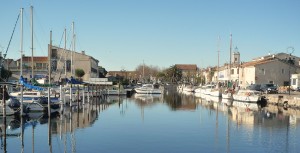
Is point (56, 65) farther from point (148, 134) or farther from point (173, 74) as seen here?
point (173, 74)

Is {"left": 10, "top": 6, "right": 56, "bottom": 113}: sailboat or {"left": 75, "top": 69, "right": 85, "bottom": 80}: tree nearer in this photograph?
{"left": 10, "top": 6, "right": 56, "bottom": 113}: sailboat

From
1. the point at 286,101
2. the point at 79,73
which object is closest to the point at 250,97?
the point at 286,101

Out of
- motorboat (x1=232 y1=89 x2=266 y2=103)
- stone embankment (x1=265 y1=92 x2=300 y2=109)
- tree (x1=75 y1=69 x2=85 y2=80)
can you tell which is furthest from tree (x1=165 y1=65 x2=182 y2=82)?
stone embankment (x1=265 y1=92 x2=300 y2=109)

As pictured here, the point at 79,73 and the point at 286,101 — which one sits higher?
the point at 79,73

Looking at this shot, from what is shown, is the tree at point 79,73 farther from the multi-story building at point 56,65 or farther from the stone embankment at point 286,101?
the stone embankment at point 286,101

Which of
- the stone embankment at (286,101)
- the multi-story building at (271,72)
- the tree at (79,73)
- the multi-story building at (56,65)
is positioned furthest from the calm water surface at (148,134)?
the multi-story building at (271,72)

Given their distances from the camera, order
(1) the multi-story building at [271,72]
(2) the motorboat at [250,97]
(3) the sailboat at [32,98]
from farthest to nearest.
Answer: (1) the multi-story building at [271,72]
(2) the motorboat at [250,97]
(3) the sailboat at [32,98]

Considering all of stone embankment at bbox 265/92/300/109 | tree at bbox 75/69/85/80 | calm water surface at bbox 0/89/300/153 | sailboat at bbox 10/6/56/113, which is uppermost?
tree at bbox 75/69/85/80

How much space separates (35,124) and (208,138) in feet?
48.9

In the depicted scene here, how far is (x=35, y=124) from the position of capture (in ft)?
107

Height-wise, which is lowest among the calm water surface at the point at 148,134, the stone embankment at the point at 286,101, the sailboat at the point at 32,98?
the calm water surface at the point at 148,134

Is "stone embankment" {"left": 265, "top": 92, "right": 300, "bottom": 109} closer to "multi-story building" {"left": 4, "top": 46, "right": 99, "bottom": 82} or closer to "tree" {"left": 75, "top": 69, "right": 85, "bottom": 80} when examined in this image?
"multi-story building" {"left": 4, "top": 46, "right": 99, "bottom": 82}

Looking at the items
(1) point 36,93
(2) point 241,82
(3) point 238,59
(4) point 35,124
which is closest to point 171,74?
(3) point 238,59

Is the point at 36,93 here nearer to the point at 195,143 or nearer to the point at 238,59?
the point at 195,143
